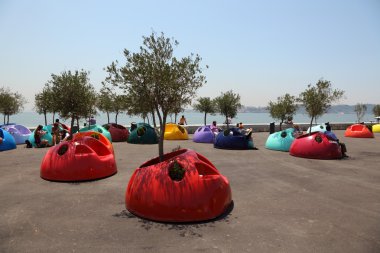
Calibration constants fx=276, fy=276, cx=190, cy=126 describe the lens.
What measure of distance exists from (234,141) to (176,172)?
12.7m

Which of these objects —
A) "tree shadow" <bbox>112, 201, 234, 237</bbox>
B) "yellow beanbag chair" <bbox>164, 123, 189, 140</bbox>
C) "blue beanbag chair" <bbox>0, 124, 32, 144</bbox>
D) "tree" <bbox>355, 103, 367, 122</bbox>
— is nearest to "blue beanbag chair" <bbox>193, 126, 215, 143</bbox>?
"yellow beanbag chair" <bbox>164, 123, 189, 140</bbox>

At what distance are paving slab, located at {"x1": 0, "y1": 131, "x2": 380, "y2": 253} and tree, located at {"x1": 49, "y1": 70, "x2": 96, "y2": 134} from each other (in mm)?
4301

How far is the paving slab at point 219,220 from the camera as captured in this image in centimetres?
550

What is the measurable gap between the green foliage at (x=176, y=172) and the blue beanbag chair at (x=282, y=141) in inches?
516

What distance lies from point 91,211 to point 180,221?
2.50 m

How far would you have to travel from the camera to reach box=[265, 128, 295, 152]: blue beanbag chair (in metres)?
18.3

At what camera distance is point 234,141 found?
1906 cm

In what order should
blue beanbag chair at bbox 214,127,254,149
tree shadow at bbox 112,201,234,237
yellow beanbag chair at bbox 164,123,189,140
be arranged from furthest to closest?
1. yellow beanbag chair at bbox 164,123,189,140
2. blue beanbag chair at bbox 214,127,254,149
3. tree shadow at bbox 112,201,234,237

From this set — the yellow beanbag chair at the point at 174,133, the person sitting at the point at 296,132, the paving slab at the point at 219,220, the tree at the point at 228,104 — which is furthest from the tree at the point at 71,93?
the tree at the point at 228,104

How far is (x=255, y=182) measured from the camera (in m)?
10.4

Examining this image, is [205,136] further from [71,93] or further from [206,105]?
[206,105]

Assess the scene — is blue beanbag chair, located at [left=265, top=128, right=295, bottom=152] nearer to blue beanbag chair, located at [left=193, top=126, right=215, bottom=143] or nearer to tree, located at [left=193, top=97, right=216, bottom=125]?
blue beanbag chair, located at [left=193, top=126, right=215, bottom=143]

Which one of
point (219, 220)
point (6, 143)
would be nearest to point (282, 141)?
point (219, 220)

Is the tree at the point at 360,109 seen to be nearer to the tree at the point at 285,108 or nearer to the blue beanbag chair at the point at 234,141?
the tree at the point at 285,108
